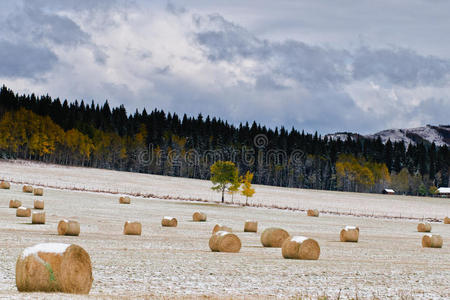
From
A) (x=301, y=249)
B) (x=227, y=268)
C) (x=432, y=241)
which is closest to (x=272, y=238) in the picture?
(x=301, y=249)

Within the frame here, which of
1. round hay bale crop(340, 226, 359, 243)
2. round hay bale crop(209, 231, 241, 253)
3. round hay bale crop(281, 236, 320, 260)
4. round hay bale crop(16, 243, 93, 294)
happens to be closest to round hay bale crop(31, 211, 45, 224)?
round hay bale crop(209, 231, 241, 253)

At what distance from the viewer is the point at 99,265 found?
19375mm

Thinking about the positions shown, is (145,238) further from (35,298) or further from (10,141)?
(10,141)

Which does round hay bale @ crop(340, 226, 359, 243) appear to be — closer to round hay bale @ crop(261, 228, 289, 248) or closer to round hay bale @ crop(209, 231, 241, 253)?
round hay bale @ crop(261, 228, 289, 248)

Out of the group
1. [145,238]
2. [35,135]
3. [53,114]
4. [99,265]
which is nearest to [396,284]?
[99,265]

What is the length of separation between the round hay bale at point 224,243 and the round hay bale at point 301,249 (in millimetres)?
2684

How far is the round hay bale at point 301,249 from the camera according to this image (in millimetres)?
22844

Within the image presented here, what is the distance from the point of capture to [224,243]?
977 inches

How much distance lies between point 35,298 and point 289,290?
6.57 meters

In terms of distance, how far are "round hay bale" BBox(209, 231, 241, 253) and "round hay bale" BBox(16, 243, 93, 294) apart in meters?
11.5

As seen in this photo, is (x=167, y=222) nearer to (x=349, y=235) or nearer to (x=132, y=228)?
(x=132, y=228)

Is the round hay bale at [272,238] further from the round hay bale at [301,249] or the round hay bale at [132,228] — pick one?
the round hay bale at [132,228]

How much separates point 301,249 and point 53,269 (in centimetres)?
1164

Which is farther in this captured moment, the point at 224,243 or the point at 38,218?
the point at 38,218
